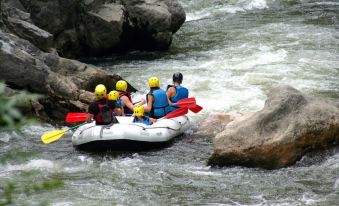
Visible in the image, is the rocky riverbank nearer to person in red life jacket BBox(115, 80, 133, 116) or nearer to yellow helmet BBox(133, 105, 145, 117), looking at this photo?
person in red life jacket BBox(115, 80, 133, 116)

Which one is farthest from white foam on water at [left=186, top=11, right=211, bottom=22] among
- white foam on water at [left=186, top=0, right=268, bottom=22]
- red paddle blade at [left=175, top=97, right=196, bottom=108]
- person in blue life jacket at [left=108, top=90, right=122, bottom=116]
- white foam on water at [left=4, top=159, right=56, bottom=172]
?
white foam on water at [left=4, top=159, right=56, bottom=172]

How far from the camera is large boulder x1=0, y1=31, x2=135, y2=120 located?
9.45m

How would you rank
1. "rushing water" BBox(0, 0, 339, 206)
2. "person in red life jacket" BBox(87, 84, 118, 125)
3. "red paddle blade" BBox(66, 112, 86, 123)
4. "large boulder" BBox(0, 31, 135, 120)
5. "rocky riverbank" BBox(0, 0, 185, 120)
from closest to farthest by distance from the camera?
1. "rushing water" BBox(0, 0, 339, 206)
2. "person in red life jacket" BBox(87, 84, 118, 125)
3. "red paddle blade" BBox(66, 112, 86, 123)
4. "large boulder" BBox(0, 31, 135, 120)
5. "rocky riverbank" BBox(0, 0, 185, 120)

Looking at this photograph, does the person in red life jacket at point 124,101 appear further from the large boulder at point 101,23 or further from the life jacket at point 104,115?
the large boulder at point 101,23

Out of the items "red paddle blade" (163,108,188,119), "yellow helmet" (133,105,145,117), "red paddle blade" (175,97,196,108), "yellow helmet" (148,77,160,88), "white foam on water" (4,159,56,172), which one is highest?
"yellow helmet" (148,77,160,88)

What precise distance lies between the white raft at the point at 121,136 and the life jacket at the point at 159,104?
58 cm

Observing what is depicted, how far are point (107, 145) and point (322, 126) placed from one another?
2915mm

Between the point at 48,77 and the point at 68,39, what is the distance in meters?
3.93

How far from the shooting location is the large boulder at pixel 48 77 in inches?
372

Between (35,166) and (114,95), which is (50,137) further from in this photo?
(114,95)

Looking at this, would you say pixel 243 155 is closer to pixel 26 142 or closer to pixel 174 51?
pixel 26 142

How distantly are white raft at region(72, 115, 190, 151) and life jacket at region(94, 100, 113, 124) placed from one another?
110 mm

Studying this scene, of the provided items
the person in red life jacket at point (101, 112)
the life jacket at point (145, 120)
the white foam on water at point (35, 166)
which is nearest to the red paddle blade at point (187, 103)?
the life jacket at point (145, 120)

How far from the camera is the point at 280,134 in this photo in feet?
23.6
